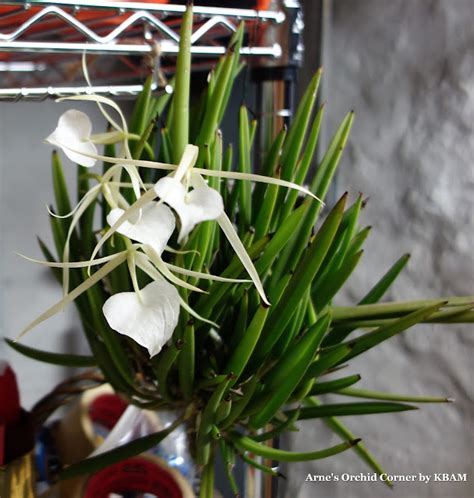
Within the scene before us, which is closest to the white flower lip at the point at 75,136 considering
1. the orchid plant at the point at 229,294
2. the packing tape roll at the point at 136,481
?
the orchid plant at the point at 229,294

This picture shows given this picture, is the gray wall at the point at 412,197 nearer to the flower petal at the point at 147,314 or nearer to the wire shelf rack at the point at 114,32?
the wire shelf rack at the point at 114,32

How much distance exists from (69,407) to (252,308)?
34 centimetres

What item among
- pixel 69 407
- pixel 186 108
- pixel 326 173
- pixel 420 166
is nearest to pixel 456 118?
pixel 420 166

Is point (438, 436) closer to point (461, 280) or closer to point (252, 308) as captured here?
point (461, 280)

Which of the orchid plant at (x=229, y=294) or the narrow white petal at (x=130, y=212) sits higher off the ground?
the narrow white petal at (x=130, y=212)

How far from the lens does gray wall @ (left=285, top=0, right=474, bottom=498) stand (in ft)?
2.17

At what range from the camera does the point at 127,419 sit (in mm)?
538

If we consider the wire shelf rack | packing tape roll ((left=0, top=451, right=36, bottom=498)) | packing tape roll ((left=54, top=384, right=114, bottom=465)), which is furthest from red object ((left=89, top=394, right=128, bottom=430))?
the wire shelf rack

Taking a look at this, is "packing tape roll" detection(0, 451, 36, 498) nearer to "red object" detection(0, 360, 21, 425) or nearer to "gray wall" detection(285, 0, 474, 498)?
"red object" detection(0, 360, 21, 425)

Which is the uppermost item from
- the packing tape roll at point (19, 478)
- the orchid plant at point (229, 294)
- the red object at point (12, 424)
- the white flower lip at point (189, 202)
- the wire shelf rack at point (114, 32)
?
the wire shelf rack at point (114, 32)

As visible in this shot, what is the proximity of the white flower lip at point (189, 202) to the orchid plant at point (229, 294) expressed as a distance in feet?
0.13

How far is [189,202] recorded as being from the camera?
0.94 feet

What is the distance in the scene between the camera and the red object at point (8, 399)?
0.52 meters

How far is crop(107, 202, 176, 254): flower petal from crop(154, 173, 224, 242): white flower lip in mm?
15
